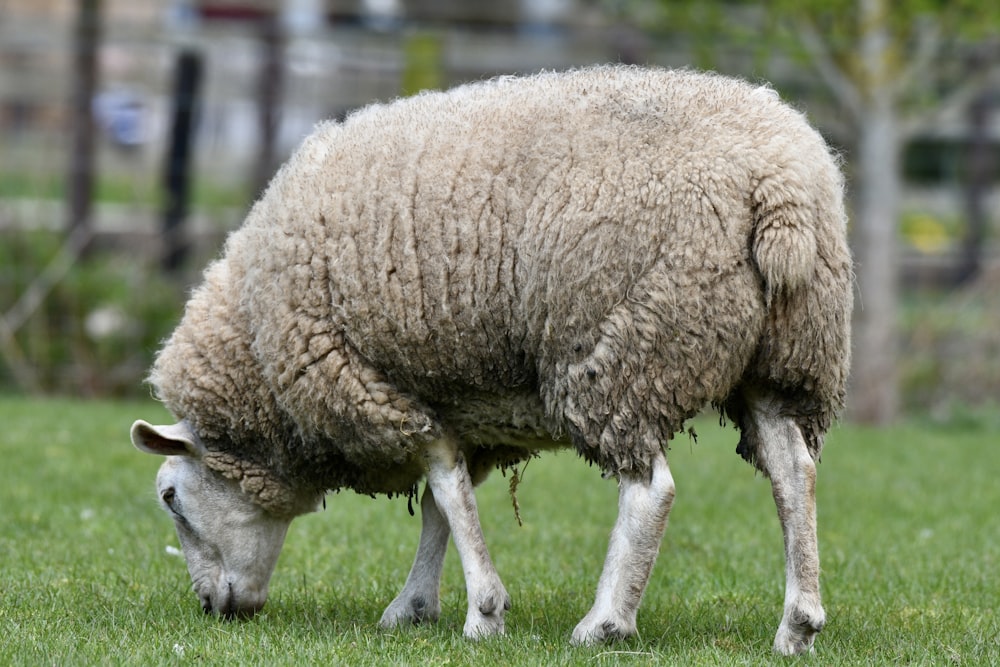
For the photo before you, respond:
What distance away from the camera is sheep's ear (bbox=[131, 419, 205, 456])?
473 centimetres

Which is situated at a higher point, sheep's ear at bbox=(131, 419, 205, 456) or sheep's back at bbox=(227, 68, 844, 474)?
sheep's back at bbox=(227, 68, 844, 474)

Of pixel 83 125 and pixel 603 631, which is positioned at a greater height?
pixel 603 631

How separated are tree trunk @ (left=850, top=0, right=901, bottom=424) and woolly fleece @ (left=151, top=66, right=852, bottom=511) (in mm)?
6917

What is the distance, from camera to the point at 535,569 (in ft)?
18.6

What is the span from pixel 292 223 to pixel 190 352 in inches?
25.6

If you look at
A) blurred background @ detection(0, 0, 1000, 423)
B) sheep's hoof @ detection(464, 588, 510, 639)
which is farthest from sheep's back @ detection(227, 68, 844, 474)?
blurred background @ detection(0, 0, 1000, 423)

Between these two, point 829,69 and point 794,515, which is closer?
point 794,515

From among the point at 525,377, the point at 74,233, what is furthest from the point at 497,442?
the point at 74,233

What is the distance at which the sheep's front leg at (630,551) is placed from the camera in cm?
425

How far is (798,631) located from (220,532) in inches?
79.0

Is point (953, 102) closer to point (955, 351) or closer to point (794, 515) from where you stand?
point (955, 351)

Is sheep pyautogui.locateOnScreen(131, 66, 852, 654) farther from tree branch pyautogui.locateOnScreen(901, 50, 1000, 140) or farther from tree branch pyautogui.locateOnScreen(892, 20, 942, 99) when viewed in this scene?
tree branch pyautogui.locateOnScreen(901, 50, 1000, 140)

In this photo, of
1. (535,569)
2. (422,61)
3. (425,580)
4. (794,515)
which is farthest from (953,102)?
(425,580)

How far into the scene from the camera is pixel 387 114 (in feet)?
15.4
